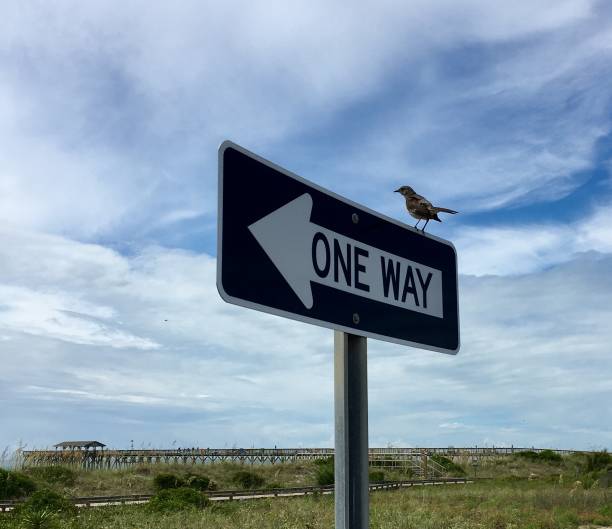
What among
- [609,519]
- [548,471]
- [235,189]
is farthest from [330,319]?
[548,471]

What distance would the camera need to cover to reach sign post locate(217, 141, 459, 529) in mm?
2391

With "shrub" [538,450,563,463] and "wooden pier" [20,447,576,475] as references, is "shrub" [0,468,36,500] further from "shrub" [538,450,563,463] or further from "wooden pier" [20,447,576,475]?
"shrub" [538,450,563,463]

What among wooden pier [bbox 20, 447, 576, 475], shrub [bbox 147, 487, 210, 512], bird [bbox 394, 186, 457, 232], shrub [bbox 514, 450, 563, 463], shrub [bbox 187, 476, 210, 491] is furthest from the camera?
shrub [bbox 514, 450, 563, 463]

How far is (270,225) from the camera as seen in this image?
8.25ft

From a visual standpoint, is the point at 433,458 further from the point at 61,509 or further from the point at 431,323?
the point at 431,323

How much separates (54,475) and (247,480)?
859 cm

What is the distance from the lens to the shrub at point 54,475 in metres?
27.7

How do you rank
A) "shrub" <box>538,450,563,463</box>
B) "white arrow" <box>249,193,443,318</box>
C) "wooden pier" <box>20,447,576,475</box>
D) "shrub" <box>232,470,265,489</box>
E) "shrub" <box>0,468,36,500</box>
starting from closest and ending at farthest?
"white arrow" <box>249,193,443,318</box>
"shrub" <box>0,468,36,500</box>
"shrub" <box>232,470,265,489</box>
"wooden pier" <box>20,447,576,475</box>
"shrub" <box>538,450,563,463</box>

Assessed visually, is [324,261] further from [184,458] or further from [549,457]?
[549,457]

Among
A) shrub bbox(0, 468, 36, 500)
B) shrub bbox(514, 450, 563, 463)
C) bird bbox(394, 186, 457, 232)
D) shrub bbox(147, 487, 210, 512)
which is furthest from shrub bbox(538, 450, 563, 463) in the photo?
bird bbox(394, 186, 457, 232)

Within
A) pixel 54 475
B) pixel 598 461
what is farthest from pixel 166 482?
pixel 598 461

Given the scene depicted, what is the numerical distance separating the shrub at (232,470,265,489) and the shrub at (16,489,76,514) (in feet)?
48.9

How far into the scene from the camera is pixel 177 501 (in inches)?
732

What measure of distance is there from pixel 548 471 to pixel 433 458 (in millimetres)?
6715
